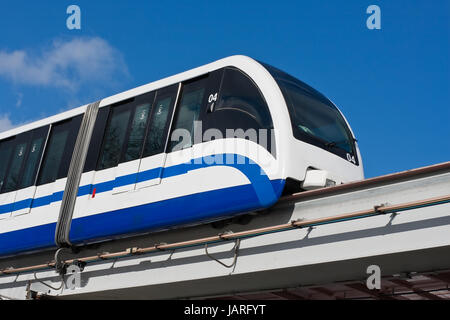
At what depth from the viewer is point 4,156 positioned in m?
11.2

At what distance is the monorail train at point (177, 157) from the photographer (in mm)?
7344

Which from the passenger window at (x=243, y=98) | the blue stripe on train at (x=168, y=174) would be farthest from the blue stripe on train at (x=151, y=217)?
the passenger window at (x=243, y=98)

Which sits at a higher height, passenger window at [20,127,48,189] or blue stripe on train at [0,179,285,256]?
passenger window at [20,127,48,189]

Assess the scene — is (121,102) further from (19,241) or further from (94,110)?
(19,241)

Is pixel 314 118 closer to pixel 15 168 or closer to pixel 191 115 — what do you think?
pixel 191 115

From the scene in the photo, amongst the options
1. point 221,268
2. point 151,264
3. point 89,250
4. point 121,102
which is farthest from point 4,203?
point 221,268

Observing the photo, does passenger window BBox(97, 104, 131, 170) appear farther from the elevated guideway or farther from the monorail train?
the elevated guideway

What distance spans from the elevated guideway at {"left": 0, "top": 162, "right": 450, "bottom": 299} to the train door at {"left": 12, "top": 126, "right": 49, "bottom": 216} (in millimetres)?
1350

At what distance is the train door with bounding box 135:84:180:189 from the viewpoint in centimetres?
822

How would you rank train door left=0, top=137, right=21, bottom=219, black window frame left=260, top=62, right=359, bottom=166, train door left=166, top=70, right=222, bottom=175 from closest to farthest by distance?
black window frame left=260, top=62, right=359, bottom=166 < train door left=166, top=70, right=222, bottom=175 < train door left=0, top=137, right=21, bottom=219

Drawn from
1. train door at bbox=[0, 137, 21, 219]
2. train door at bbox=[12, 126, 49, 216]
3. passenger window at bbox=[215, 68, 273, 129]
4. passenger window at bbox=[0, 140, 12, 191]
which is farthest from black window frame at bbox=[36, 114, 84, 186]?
passenger window at bbox=[215, 68, 273, 129]

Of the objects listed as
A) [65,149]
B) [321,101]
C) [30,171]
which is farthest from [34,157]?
[321,101]

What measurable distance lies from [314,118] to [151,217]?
8.06 feet

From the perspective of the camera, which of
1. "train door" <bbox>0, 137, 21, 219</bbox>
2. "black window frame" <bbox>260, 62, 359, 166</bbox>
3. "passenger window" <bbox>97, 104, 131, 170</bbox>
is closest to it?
"black window frame" <bbox>260, 62, 359, 166</bbox>
